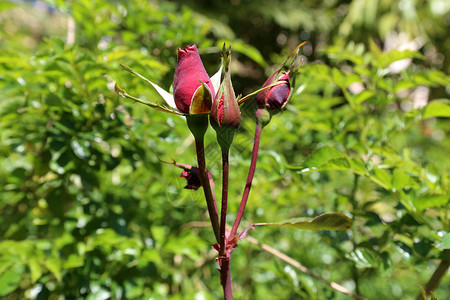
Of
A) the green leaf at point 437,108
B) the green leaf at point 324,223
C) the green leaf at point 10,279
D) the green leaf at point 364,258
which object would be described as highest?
the green leaf at point 437,108

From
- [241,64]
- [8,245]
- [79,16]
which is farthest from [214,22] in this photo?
[8,245]

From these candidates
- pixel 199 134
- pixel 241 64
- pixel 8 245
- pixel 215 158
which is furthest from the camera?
pixel 241 64

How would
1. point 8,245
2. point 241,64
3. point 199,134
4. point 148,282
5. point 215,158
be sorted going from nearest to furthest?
1. point 199,134
2. point 215,158
3. point 8,245
4. point 148,282
5. point 241,64

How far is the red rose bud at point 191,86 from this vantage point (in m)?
0.25

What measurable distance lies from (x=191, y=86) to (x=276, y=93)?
76 millimetres

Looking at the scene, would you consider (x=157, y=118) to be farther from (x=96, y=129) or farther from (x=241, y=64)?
(x=241, y=64)

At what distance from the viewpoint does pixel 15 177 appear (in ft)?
1.96

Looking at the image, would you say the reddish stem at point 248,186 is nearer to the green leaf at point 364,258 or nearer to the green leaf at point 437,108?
the green leaf at point 364,258

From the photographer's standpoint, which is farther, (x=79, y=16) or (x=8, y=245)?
(x=79, y=16)

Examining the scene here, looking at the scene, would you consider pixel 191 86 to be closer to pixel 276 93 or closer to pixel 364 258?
pixel 276 93

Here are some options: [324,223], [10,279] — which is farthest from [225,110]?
[10,279]

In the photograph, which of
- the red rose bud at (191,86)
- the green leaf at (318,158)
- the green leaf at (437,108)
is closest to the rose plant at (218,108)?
the red rose bud at (191,86)

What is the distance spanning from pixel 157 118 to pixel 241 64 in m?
4.02

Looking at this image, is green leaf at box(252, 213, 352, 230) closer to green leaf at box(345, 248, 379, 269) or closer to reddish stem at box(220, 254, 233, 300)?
reddish stem at box(220, 254, 233, 300)
